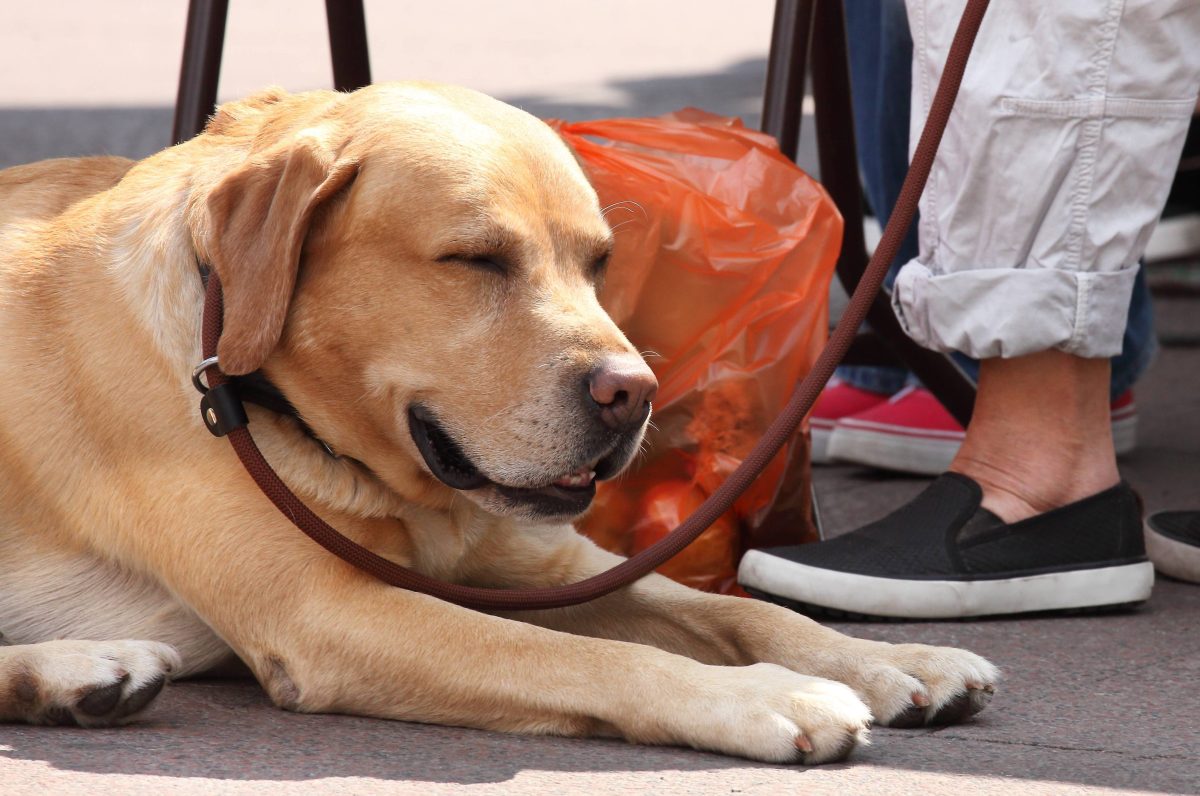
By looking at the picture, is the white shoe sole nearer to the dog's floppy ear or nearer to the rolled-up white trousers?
the rolled-up white trousers

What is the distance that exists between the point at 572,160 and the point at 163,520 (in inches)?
35.1

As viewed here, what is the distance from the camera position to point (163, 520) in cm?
234

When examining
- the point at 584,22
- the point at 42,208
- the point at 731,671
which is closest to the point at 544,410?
the point at 731,671

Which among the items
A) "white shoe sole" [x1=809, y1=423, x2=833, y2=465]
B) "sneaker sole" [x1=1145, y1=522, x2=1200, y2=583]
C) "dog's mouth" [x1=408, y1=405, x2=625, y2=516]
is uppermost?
"dog's mouth" [x1=408, y1=405, x2=625, y2=516]

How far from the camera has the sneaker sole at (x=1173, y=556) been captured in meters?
3.14

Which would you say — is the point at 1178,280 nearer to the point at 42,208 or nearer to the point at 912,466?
the point at 912,466

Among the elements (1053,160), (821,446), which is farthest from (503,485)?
(821,446)

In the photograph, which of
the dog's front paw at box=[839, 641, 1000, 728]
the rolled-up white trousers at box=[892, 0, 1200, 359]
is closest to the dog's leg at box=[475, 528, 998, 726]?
the dog's front paw at box=[839, 641, 1000, 728]

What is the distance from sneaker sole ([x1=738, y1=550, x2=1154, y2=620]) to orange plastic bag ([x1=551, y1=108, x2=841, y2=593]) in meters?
0.21

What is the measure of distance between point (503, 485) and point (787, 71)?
53.0 inches

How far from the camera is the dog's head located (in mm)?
2258

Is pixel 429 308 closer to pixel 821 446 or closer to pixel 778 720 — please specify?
pixel 778 720

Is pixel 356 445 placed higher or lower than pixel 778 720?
higher

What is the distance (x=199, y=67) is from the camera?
125 inches
